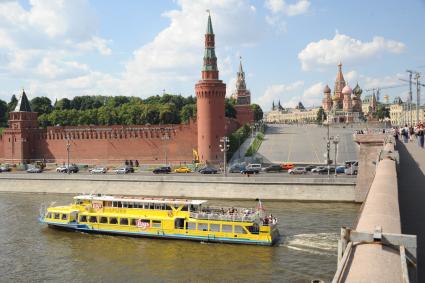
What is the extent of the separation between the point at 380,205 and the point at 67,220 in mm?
26082

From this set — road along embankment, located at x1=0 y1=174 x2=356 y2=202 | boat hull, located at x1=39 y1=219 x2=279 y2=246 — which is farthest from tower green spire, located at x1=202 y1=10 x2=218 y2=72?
boat hull, located at x1=39 y1=219 x2=279 y2=246

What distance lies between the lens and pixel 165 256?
87.7 feet

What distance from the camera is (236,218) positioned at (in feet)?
96.6

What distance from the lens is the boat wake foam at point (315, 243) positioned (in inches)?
989

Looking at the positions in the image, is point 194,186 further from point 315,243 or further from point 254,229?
point 315,243

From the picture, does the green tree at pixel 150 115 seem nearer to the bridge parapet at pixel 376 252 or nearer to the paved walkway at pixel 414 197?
the paved walkway at pixel 414 197

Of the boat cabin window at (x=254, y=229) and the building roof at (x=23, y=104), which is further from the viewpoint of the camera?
the building roof at (x=23, y=104)

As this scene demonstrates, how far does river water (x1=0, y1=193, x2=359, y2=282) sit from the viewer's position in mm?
22594

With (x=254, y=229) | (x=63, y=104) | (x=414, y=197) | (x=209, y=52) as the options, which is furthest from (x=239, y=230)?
(x=63, y=104)

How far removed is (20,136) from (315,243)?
5920 cm

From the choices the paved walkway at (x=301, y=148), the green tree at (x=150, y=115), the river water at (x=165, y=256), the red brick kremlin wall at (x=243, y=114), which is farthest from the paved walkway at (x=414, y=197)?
the red brick kremlin wall at (x=243, y=114)

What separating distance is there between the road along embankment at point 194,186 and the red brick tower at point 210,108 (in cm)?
1584

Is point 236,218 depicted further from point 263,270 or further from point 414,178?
point 414,178

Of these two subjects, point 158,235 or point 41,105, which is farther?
point 41,105
